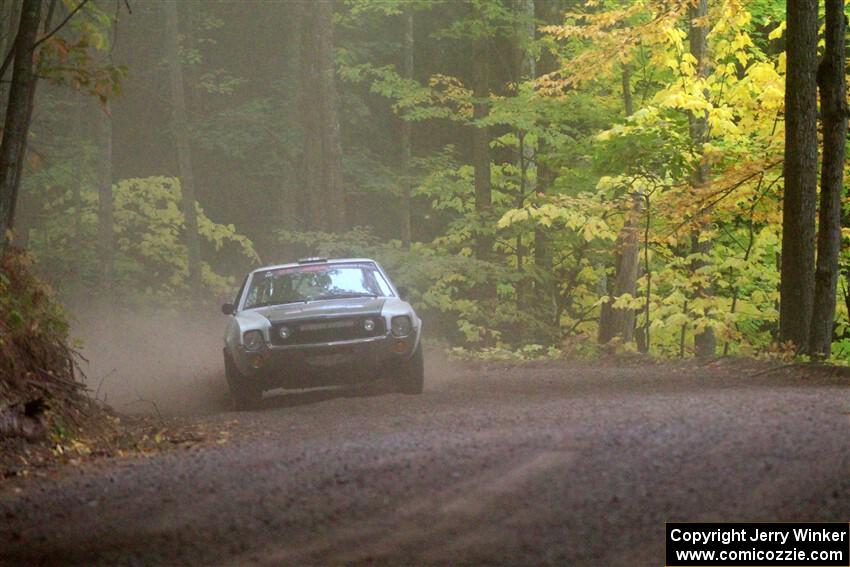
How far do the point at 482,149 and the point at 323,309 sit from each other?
52.2 feet

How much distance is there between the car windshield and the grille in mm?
1084

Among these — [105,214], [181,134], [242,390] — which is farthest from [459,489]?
[181,134]

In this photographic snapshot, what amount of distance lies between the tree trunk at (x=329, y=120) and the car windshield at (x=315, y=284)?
13.0m

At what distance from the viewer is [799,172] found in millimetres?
15844

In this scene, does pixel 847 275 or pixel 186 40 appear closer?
pixel 847 275

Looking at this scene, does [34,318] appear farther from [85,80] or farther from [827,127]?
[827,127]

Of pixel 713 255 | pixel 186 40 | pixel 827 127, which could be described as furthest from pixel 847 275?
pixel 186 40

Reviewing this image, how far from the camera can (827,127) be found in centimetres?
1481

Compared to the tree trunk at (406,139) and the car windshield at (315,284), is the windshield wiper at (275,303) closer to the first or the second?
the car windshield at (315,284)

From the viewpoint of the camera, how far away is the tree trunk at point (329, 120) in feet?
96.1

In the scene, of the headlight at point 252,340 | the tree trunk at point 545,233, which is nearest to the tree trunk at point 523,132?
the tree trunk at point 545,233

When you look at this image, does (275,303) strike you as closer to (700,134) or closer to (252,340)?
(252,340)

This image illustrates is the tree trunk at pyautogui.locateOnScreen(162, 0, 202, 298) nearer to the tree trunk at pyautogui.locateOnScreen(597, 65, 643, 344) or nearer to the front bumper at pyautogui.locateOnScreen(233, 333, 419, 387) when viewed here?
the tree trunk at pyautogui.locateOnScreen(597, 65, 643, 344)

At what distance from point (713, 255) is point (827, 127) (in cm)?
998
